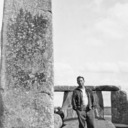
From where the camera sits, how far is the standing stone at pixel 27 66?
392 centimetres

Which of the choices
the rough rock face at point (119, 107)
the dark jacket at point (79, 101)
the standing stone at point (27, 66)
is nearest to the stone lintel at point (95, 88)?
the rough rock face at point (119, 107)

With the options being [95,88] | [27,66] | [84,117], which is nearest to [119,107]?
[95,88]

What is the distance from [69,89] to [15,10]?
11.7 meters

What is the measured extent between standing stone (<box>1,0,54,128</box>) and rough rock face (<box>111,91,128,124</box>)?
36.1 ft

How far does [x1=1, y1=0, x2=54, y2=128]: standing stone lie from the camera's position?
3916 millimetres

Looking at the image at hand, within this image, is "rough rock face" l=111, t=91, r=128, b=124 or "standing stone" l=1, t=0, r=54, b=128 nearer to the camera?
"standing stone" l=1, t=0, r=54, b=128

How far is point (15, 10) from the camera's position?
4094 millimetres

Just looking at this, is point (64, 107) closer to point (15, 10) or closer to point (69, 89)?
point (69, 89)

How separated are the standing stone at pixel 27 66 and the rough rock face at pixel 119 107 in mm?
11003

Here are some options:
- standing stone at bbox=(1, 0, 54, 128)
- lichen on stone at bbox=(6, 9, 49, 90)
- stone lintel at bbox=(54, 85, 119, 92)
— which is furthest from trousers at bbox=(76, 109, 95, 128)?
stone lintel at bbox=(54, 85, 119, 92)

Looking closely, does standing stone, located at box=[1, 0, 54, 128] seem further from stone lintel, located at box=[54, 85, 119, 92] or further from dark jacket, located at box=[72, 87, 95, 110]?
stone lintel, located at box=[54, 85, 119, 92]

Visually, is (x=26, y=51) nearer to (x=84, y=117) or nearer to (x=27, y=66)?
(x=27, y=66)

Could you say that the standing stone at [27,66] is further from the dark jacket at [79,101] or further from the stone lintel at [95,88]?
the stone lintel at [95,88]

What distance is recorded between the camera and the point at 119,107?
1469 centimetres
